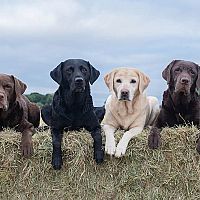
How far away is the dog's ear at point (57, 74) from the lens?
520 cm

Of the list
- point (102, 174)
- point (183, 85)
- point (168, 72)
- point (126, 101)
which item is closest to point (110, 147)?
point (102, 174)

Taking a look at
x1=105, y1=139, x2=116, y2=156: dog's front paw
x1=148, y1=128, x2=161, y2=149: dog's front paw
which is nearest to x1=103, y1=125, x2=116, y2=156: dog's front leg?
x1=105, y1=139, x2=116, y2=156: dog's front paw

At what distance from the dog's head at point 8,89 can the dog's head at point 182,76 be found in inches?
65.7

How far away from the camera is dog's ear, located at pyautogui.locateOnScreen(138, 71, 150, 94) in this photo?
5426 mm

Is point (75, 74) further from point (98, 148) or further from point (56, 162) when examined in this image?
point (56, 162)

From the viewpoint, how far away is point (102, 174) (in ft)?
15.7

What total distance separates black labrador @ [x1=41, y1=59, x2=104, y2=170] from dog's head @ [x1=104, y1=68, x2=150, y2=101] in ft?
0.82

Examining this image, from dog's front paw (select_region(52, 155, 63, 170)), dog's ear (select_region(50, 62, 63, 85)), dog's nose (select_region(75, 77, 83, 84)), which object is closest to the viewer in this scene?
dog's front paw (select_region(52, 155, 63, 170))

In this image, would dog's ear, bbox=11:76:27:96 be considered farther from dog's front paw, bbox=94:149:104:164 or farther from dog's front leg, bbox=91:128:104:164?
dog's front paw, bbox=94:149:104:164

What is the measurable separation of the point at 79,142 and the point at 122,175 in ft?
1.79

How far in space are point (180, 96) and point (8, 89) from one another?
1.92 meters

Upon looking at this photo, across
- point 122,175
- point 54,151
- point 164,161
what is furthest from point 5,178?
point 164,161

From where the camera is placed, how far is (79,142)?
4859mm

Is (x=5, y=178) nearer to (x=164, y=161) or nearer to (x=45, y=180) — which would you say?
(x=45, y=180)
